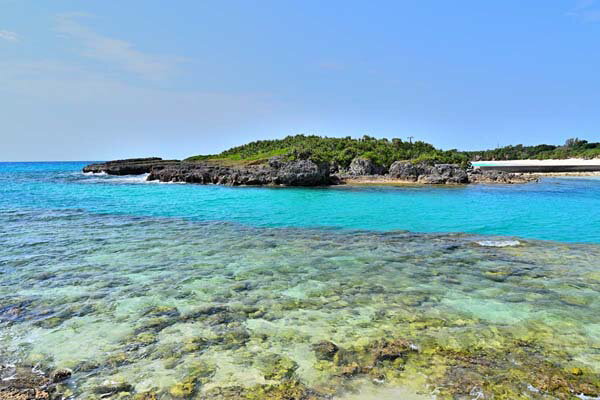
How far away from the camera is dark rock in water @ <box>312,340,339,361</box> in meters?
6.36

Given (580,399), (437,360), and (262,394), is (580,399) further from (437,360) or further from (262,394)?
(262,394)

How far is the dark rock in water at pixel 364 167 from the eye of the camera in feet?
214

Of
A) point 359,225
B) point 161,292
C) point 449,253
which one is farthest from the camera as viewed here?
point 359,225

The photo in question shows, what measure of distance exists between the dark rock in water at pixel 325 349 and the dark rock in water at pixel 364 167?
5944 centimetres

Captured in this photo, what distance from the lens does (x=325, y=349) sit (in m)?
6.59

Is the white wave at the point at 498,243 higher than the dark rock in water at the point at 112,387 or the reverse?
the reverse

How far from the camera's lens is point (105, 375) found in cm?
576

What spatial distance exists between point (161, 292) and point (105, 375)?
3872 mm

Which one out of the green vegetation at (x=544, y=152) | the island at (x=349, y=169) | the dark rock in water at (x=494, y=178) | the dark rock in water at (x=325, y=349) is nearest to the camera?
the dark rock in water at (x=325, y=349)

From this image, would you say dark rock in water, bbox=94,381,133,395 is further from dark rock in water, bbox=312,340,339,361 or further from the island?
the island

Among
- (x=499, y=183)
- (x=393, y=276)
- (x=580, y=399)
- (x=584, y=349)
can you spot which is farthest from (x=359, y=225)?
(x=499, y=183)

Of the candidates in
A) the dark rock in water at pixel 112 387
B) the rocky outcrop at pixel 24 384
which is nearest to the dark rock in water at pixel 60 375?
the rocky outcrop at pixel 24 384

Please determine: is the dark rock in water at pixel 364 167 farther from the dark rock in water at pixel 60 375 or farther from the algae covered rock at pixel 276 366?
the dark rock in water at pixel 60 375

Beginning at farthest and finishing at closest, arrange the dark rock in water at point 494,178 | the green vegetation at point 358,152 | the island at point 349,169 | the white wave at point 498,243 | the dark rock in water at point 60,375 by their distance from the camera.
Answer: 1. the green vegetation at point 358,152
2. the dark rock in water at point 494,178
3. the island at point 349,169
4. the white wave at point 498,243
5. the dark rock in water at point 60,375
